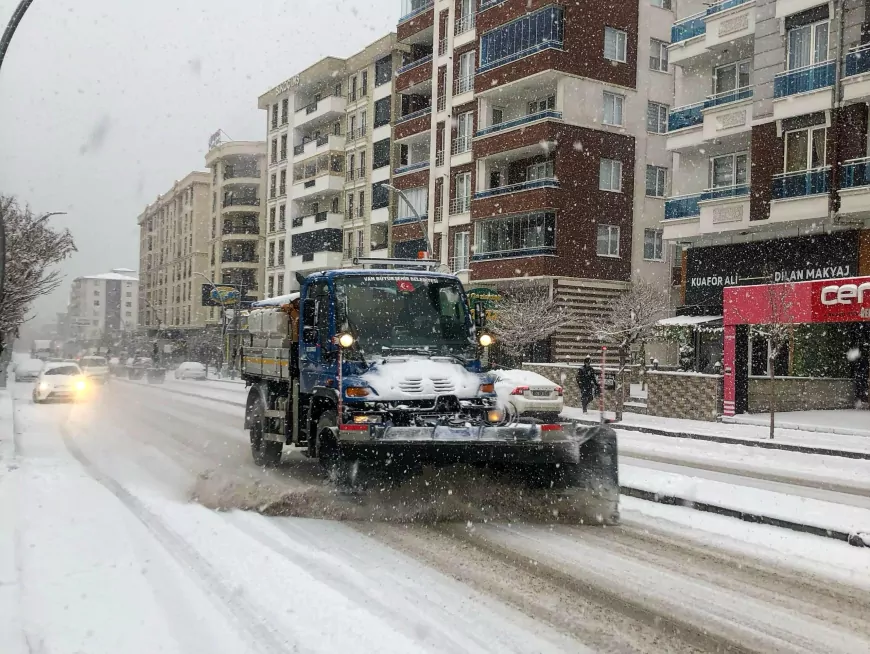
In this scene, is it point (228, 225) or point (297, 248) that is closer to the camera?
point (297, 248)

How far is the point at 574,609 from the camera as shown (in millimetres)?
5867

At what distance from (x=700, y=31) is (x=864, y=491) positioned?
22.2 m

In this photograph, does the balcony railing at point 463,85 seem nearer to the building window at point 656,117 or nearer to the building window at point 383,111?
the building window at point 656,117

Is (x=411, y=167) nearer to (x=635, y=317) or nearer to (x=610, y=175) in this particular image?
(x=610, y=175)

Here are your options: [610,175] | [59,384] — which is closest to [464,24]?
[610,175]

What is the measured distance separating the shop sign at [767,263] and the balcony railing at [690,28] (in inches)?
299

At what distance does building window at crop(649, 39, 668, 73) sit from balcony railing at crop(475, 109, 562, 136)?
6.85 metres

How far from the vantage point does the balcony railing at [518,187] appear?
36.3 meters

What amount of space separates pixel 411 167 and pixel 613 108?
12.3 m

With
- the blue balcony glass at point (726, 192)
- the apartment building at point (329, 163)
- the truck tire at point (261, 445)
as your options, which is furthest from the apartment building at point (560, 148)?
the truck tire at point (261, 445)

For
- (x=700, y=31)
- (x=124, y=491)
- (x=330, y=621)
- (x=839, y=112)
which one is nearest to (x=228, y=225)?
(x=700, y=31)

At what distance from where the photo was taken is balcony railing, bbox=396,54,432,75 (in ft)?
153

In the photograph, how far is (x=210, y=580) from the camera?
21.2ft

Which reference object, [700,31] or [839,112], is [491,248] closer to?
[700,31]
